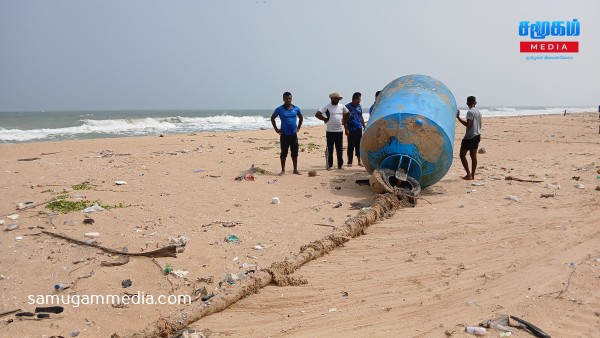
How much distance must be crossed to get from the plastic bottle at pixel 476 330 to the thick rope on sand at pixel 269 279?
4.90 ft

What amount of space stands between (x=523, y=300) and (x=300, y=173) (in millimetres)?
6104

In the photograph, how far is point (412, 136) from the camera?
693 centimetres

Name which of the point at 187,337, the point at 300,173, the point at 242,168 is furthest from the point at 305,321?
the point at 242,168

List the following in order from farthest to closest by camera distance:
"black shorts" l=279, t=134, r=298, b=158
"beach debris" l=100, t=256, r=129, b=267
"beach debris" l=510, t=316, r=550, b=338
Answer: "black shorts" l=279, t=134, r=298, b=158 → "beach debris" l=100, t=256, r=129, b=267 → "beach debris" l=510, t=316, r=550, b=338

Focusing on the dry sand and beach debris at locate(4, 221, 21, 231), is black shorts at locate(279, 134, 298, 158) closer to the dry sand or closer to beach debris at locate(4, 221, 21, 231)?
the dry sand

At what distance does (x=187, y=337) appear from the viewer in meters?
3.14

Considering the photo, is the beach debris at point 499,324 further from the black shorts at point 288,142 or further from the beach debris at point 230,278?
the black shorts at point 288,142

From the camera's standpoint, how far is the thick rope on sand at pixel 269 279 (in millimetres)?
3264

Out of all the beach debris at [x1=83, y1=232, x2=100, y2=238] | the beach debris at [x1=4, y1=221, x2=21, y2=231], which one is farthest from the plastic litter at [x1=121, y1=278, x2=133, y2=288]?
the beach debris at [x1=4, y1=221, x2=21, y2=231]

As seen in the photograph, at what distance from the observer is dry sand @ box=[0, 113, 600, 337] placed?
338 cm

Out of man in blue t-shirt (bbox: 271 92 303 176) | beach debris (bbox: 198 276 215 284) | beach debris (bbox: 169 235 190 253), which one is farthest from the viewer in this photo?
man in blue t-shirt (bbox: 271 92 303 176)

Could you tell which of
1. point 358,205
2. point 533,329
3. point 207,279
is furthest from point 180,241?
point 533,329

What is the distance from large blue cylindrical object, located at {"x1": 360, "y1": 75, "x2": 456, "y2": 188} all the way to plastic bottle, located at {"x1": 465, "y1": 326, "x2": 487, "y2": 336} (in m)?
3.95

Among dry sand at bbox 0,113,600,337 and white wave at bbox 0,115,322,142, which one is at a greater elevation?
white wave at bbox 0,115,322,142
